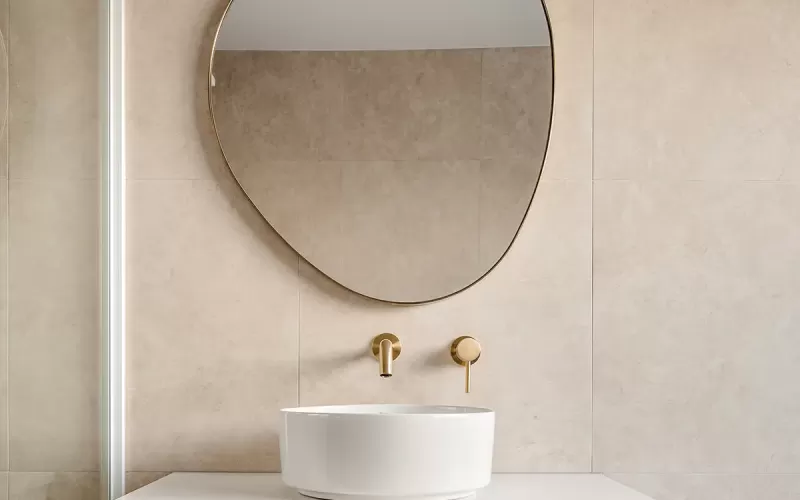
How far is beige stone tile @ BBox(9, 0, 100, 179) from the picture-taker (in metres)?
1.24

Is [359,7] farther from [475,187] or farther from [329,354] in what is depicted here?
[329,354]

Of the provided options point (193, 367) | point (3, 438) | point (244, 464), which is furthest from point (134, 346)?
point (3, 438)

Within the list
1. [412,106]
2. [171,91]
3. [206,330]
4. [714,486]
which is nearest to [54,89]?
[171,91]

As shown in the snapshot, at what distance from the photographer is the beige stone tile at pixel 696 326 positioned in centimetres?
161

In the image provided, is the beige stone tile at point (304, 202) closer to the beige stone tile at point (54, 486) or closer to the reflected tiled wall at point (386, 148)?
the reflected tiled wall at point (386, 148)

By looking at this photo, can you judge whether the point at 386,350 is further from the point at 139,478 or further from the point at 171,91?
the point at 171,91

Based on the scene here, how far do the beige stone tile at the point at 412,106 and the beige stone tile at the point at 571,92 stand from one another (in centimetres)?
16

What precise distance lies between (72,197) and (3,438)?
44 centimetres

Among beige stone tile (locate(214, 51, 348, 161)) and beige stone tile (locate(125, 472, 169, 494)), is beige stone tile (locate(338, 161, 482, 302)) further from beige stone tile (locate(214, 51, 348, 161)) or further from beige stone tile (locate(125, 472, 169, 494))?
beige stone tile (locate(125, 472, 169, 494))

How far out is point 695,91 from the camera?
164 centimetres

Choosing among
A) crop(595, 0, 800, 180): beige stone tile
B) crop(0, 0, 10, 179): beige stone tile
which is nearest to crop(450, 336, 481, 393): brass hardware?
crop(595, 0, 800, 180): beige stone tile

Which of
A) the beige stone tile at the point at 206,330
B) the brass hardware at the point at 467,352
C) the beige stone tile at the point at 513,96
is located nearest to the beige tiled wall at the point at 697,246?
the beige stone tile at the point at 513,96

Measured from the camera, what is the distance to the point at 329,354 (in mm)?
1623

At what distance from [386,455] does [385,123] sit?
0.68m
